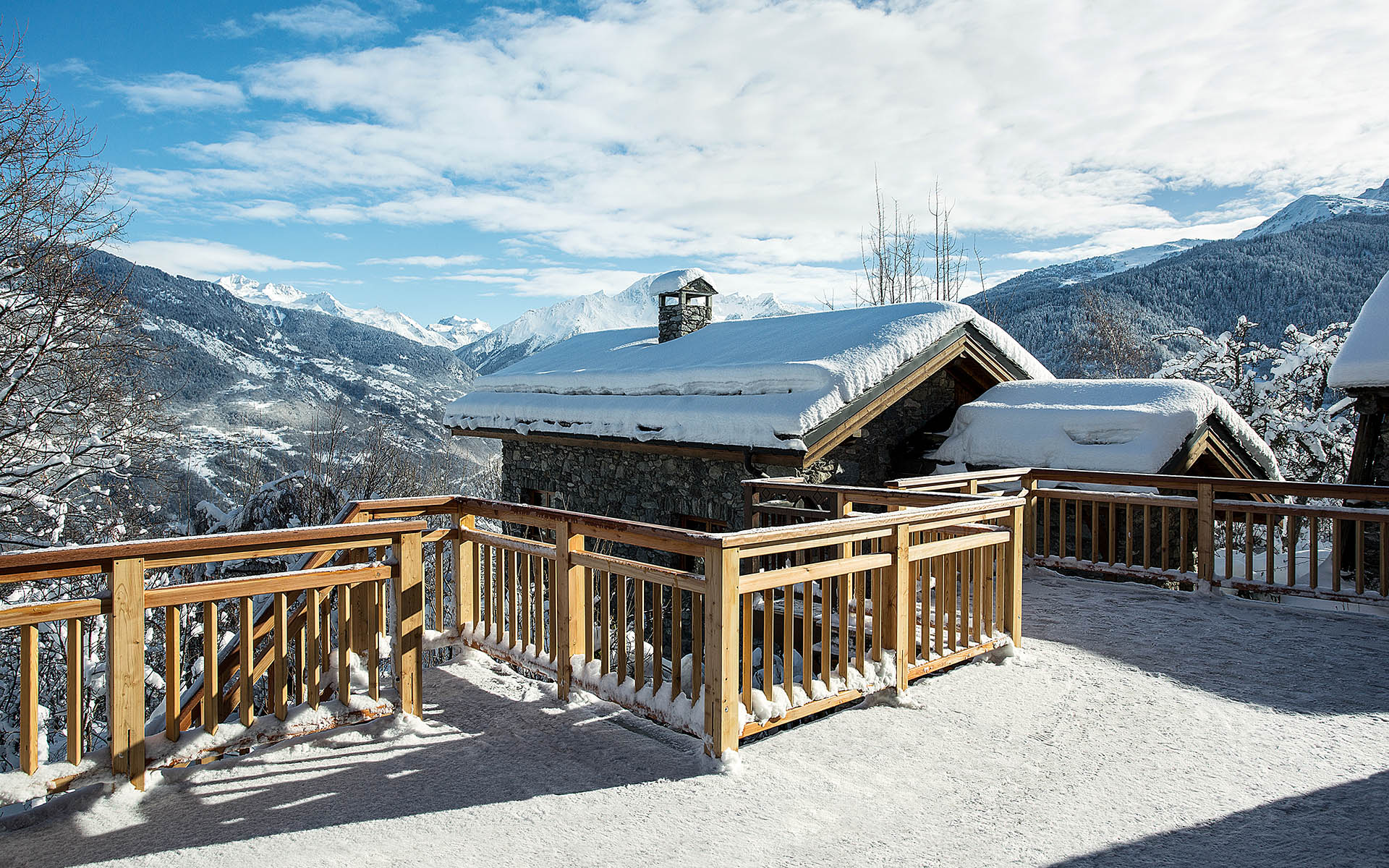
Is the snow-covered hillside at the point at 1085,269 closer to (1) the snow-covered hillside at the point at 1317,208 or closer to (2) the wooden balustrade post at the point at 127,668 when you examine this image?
(1) the snow-covered hillside at the point at 1317,208

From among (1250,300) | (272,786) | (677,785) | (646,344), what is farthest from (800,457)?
(1250,300)

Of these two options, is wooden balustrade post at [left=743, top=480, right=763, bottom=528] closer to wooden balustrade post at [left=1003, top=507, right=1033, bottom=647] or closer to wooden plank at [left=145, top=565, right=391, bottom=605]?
wooden balustrade post at [left=1003, top=507, right=1033, bottom=647]

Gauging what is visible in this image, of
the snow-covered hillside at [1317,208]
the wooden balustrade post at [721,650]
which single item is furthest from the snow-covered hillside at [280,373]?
the snow-covered hillside at [1317,208]

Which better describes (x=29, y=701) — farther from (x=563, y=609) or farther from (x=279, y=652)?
(x=563, y=609)

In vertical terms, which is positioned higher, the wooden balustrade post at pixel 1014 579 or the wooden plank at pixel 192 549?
the wooden plank at pixel 192 549

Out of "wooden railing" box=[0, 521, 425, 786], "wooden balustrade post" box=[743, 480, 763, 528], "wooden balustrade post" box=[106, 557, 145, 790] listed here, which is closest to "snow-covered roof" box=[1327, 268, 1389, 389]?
"wooden balustrade post" box=[743, 480, 763, 528]

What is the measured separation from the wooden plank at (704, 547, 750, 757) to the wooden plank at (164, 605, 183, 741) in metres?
2.27

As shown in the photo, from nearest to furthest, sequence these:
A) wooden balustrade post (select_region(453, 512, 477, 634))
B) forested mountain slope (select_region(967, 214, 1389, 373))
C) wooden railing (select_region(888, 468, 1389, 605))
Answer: wooden balustrade post (select_region(453, 512, 477, 634))
wooden railing (select_region(888, 468, 1389, 605))
forested mountain slope (select_region(967, 214, 1389, 373))

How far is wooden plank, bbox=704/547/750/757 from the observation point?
3.59m

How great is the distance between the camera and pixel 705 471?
32.1ft

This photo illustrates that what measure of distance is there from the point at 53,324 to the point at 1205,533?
12871 mm

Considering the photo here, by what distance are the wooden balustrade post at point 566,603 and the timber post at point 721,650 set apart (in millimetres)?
1061

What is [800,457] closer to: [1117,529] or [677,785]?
[1117,529]

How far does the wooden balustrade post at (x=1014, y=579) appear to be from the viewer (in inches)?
211
